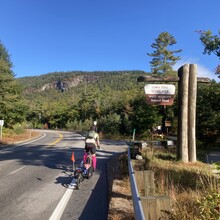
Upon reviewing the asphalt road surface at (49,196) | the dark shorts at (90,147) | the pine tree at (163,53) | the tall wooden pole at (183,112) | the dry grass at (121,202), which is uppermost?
the pine tree at (163,53)

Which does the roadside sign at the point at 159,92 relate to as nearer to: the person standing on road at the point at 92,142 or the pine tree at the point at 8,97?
the person standing on road at the point at 92,142

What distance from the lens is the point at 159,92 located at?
12219mm

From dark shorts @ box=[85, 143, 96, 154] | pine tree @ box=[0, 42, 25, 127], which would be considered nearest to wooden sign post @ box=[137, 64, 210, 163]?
dark shorts @ box=[85, 143, 96, 154]

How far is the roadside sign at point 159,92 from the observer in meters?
12.2

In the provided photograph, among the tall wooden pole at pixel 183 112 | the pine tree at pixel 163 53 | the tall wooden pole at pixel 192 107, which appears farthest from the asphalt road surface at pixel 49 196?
the pine tree at pixel 163 53

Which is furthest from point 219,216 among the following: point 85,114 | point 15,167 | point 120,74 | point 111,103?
point 120,74

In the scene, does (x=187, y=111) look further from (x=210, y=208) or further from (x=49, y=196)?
(x=210, y=208)

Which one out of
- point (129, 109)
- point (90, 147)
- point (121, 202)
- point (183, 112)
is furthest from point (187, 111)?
point (129, 109)

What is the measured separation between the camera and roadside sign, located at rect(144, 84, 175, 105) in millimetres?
12172

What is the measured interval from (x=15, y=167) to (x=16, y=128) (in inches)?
1369

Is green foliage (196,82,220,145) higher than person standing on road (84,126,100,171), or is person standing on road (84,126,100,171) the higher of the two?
green foliage (196,82,220,145)

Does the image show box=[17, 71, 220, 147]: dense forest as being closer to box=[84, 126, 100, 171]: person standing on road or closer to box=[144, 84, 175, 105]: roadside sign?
box=[144, 84, 175, 105]: roadside sign

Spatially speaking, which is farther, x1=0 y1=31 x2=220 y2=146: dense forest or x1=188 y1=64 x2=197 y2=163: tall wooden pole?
x1=0 y1=31 x2=220 y2=146: dense forest

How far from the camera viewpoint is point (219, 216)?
11.7 ft
